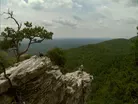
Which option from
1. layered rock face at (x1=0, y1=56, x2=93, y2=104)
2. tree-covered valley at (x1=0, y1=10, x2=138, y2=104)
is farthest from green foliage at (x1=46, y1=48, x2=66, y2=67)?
layered rock face at (x1=0, y1=56, x2=93, y2=104)

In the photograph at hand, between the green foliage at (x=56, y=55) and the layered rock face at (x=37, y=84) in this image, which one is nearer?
the layered rock face at (x=37, y=84)

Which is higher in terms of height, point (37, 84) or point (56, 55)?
point (56, 55)

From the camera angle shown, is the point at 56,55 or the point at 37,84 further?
the point at 56,55

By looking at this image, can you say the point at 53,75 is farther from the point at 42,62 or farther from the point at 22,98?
the point at 22,98

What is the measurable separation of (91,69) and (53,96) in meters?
135

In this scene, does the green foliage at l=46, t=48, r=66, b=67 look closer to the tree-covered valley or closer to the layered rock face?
the tree-covered valley

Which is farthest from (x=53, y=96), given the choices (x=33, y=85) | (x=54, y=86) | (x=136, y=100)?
(x=136, y=100)

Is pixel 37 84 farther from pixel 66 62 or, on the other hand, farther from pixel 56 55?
pixel 66 62

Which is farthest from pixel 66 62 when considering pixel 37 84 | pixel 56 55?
pixel 37 84

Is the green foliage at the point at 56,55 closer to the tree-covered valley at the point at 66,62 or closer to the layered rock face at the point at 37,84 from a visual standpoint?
the tree-covered valley at the point at 66,62

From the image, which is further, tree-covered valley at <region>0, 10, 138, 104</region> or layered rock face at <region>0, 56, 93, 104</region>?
tree-covered valley at <region>0, 10, 138, 104</region>

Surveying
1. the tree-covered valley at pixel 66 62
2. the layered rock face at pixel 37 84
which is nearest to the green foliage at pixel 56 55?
the tree-covered valley at pixel 66 62

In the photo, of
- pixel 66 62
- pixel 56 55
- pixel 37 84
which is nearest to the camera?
pixel 37 84

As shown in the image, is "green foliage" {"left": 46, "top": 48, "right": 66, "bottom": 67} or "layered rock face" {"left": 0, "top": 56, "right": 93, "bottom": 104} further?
"green foliage" {"left": 46, "top": 48, "right": 66, "bottom": 67}
